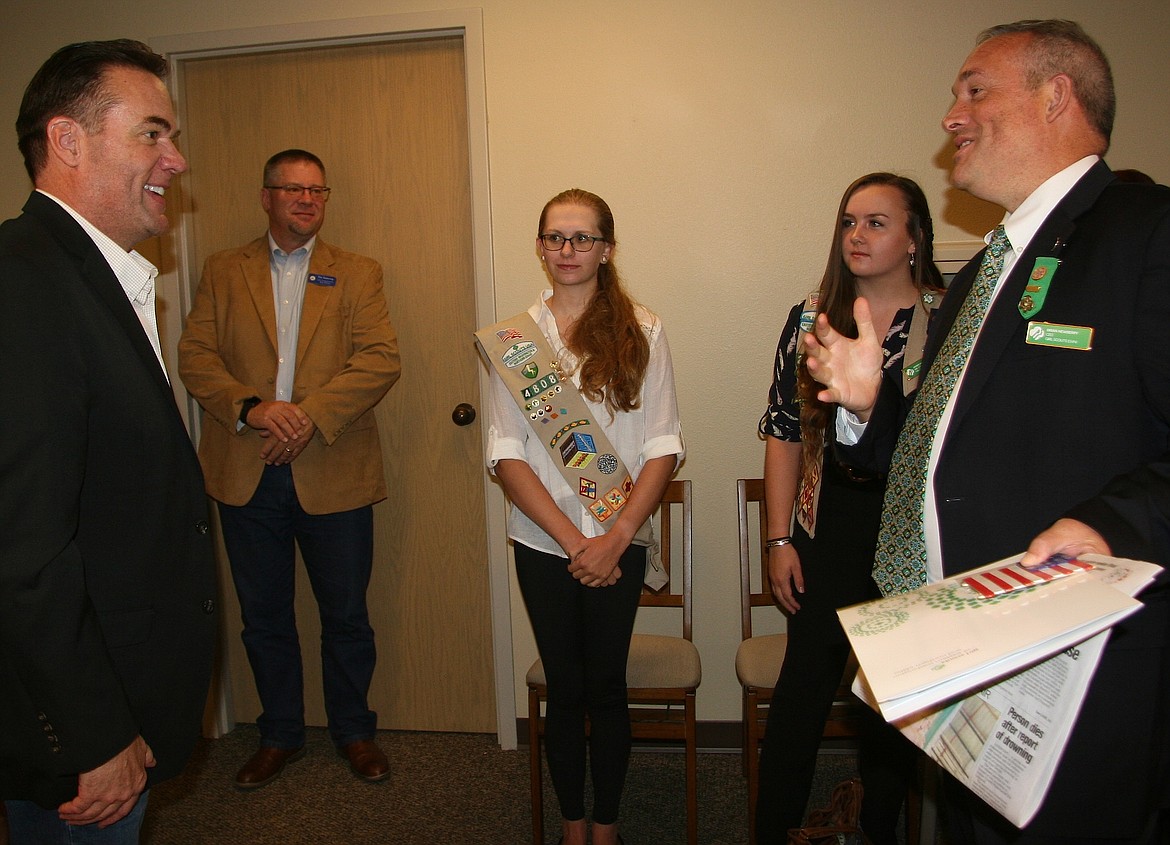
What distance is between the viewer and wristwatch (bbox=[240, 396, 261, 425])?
2.76 metres

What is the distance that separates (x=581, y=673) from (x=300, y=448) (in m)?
1.23

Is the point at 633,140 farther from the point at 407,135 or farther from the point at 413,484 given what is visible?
the point at 413,484

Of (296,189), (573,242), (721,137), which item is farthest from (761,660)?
(296,189)

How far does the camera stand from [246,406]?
2.78 metres

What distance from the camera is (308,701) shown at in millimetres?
3324

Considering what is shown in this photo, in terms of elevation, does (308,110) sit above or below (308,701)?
above

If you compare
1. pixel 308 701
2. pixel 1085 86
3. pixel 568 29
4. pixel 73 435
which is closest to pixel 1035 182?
pixel 1085 86

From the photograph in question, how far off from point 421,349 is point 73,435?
1.99 m

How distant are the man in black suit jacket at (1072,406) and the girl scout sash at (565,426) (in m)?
0.92

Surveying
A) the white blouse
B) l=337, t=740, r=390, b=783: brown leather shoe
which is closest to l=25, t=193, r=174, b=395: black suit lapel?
the white blouse

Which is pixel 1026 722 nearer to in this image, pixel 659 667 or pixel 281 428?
pixel 659 667

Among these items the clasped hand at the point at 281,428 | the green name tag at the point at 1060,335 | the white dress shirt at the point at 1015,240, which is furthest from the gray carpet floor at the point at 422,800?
the green name tag at the point at 1060,335

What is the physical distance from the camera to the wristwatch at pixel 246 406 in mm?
2764

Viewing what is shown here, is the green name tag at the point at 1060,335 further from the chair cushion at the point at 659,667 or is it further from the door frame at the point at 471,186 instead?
the door frame at the point at 471,186
